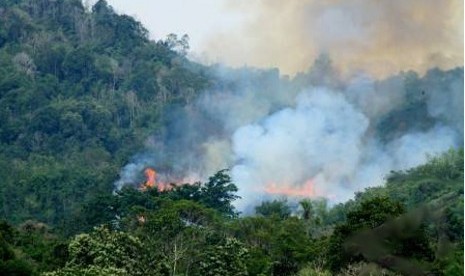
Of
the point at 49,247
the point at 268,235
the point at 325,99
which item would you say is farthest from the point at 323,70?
the point at 49,247

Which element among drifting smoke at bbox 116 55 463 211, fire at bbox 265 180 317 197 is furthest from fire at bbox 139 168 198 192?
fire at bbox 265 180 317 197

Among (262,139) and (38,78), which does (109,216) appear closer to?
(262,139)

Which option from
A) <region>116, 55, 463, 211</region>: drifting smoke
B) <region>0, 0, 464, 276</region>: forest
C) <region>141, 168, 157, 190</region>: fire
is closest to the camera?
<region>0, 0, 464, 276</region>: forest

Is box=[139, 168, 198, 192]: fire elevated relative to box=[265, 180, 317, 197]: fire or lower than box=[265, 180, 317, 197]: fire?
elevated

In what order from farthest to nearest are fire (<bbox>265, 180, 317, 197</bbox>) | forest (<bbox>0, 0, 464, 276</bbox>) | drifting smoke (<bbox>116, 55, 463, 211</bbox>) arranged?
fire (<bbox>265, 180, 317, 197</bbox>)
drifting smoke (<bbox>116, 55, 463, 211</bbox>)
forest (<bbox>0, 0, 464, 276</bbox>)

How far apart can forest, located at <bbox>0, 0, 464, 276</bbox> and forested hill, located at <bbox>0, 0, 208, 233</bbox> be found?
0.17 metres

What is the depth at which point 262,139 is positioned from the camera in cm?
8594

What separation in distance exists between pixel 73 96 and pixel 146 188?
117 feet

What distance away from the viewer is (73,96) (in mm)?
97000

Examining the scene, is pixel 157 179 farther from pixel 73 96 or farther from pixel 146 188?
pixel 146 188

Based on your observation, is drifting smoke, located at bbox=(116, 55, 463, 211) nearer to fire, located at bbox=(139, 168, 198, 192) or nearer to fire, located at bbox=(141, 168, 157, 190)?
fire, located at bbox=(139, 168, 198, 192)

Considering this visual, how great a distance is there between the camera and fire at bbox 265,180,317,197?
8206 centimetres

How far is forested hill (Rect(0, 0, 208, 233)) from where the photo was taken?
74.8 m

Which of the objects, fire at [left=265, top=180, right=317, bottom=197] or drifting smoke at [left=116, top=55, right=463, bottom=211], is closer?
drifting smoke at [left=116, top=55, right=463, bottom=211]
